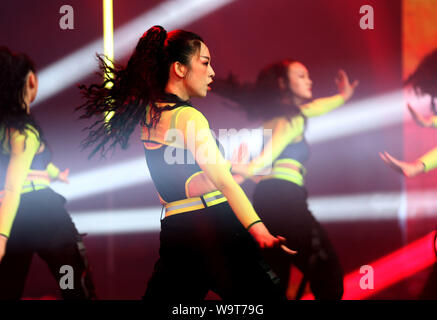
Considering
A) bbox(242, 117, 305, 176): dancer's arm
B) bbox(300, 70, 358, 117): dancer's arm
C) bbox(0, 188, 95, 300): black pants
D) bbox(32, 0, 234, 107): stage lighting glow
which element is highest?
bbox(32, 0, 234, 107): stage lighting glow

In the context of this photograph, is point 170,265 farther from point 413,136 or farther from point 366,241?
point 413,136

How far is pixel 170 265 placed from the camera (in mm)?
2115

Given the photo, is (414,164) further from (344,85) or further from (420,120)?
(344,85)

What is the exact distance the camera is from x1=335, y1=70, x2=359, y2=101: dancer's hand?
3115mm

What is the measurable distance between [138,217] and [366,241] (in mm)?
1517

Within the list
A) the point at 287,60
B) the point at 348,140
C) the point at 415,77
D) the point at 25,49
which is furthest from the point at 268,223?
the point at 25,49

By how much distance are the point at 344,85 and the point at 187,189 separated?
147 centimetres

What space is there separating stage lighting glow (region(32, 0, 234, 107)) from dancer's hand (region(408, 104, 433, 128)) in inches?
56.6

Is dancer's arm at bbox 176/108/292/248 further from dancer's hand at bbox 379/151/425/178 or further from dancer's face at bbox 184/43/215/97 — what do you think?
dancer's hand at bbox 379/151/425/178

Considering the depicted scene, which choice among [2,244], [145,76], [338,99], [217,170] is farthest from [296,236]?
→ [2,244]

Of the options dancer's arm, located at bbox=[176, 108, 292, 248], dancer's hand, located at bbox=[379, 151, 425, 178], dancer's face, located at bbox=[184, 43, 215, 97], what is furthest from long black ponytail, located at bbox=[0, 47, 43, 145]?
dancer's hand, located at bbox=[379, 151, 425, 178]

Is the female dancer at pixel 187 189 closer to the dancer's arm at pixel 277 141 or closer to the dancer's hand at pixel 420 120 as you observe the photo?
the dancer's arm at pixel 277 141
